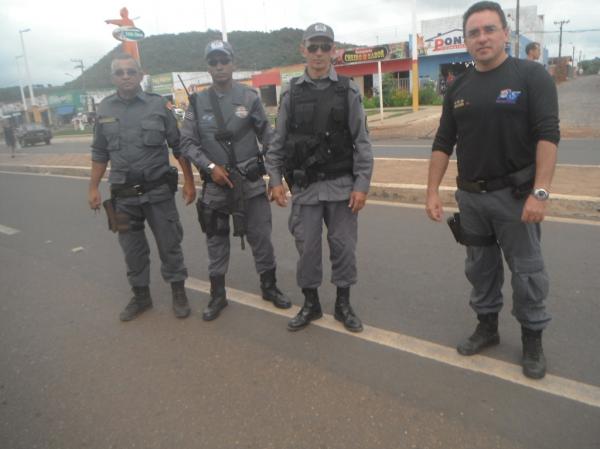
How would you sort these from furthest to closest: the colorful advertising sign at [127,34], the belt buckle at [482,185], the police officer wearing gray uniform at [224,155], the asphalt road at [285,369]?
the colorful advertising sign at [127,34]
the police officer wearing gray uniform at [224,155]
the belt buckle at [482,185]
the asphalt road at [285,369]

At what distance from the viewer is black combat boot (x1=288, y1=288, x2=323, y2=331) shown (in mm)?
3303

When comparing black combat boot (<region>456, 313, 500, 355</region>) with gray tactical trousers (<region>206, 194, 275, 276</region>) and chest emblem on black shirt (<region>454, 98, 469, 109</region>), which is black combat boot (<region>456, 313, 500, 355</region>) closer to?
chest emblem on black shirt (<region>454, 98, 469, 109</region>)

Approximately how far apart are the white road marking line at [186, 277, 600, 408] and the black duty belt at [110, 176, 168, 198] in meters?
1.19

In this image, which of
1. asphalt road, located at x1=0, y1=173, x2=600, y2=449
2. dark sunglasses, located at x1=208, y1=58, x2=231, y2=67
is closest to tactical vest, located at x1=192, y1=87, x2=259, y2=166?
dark sunglasses, located at x1=208, y1=58, x2=231, y2=67

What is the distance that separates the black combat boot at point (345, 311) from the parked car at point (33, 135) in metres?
30.1

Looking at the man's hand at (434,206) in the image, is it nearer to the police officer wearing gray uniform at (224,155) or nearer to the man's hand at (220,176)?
the police officer wearing gray uniform at (224,155)

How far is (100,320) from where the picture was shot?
3656 millimetres

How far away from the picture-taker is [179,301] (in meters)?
3.75

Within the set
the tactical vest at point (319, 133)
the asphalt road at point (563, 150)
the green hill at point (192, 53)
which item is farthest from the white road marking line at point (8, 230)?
the green hill at point (192, 53)

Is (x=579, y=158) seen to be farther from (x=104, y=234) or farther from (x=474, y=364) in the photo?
(x=104, y=234)

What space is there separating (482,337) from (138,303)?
255 centimetres

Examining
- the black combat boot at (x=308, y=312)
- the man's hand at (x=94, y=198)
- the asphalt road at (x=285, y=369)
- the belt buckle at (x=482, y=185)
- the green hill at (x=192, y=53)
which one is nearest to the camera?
the asphalt road at (x=285, y=369)

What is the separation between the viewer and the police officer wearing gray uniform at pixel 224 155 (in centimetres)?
341

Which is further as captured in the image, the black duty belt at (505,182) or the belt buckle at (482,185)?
the belt buckle at (482,185)
